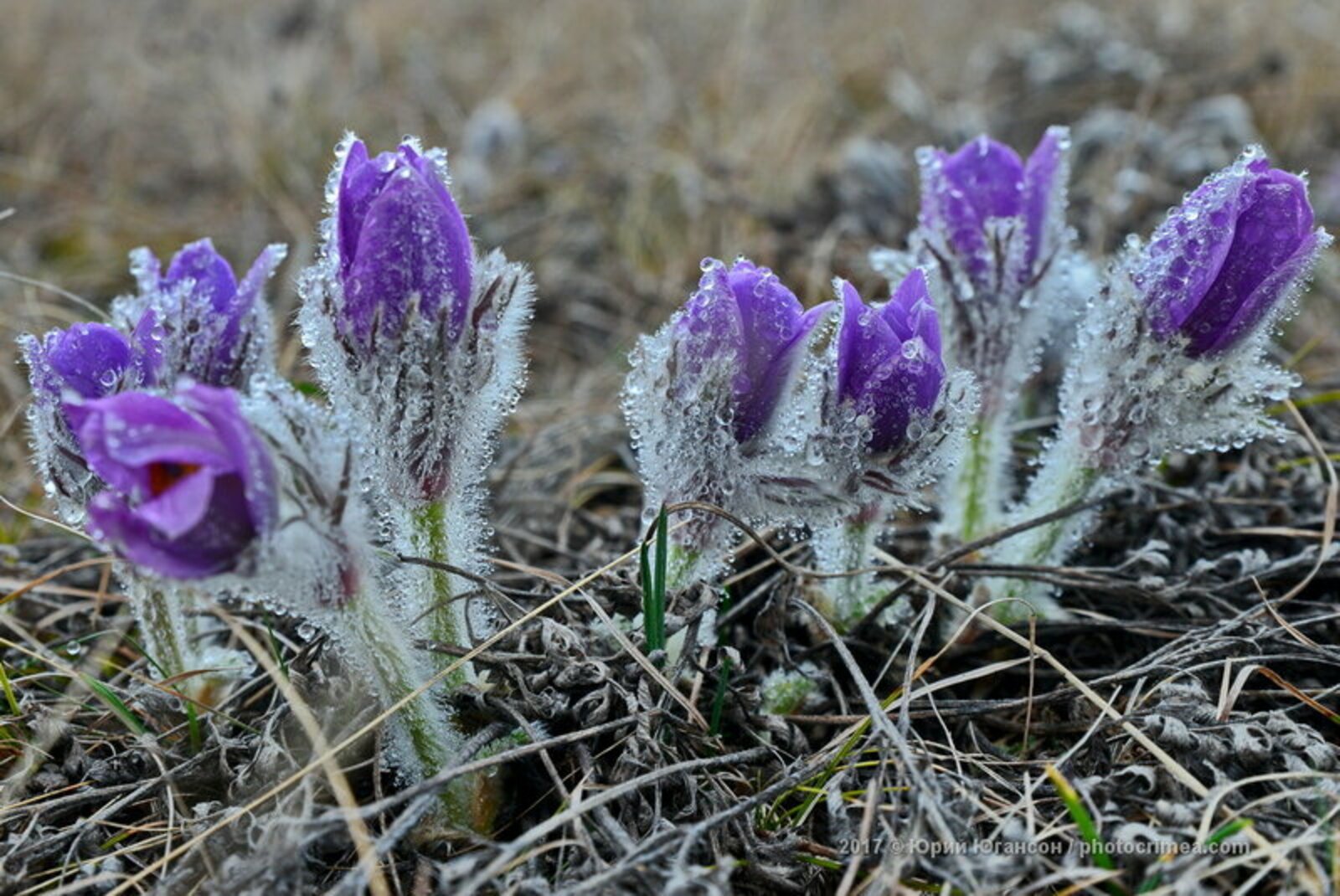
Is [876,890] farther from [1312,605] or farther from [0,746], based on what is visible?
[0,746]

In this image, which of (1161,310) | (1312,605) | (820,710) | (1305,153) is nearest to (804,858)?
(820,710)

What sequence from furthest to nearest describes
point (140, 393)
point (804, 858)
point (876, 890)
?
point (804, 858) < point (876, 890) < point (140, 393)

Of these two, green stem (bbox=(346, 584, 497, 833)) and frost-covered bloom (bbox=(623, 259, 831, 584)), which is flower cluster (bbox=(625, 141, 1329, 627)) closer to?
frost-covered bloom (bbox=(623, 259, 831, 584))

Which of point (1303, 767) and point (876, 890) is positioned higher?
point (1303, 767)

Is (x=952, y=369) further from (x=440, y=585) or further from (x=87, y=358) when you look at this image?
(x=87, y=358)

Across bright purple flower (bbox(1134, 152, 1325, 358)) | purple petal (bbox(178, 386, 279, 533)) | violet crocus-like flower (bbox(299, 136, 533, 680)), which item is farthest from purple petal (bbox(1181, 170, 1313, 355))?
purple petal (bbox(178, 386, 279, 533))

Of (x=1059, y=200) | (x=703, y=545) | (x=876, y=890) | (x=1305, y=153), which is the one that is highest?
(x=1305, y=153)

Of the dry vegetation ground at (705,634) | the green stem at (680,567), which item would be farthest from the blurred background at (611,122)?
the green stem at (680,567)
